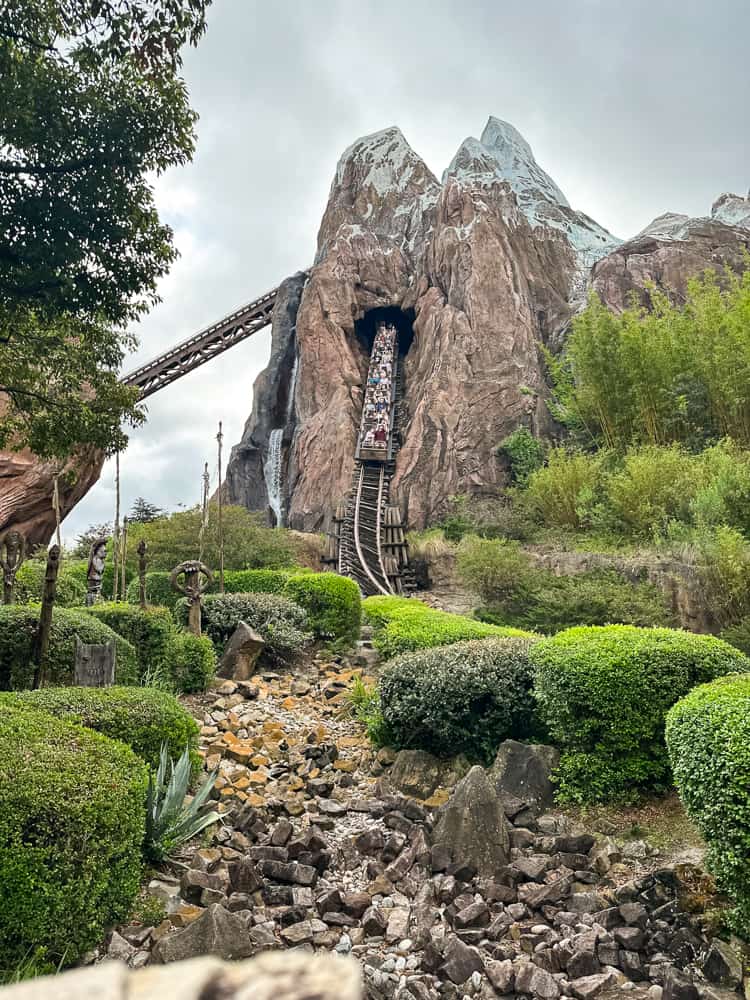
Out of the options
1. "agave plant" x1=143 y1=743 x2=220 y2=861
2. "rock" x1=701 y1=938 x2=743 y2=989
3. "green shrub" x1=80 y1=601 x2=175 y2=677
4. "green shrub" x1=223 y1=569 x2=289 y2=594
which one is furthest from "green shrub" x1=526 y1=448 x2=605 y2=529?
"rock" x1=701 y1=938 x2=743 y2=989

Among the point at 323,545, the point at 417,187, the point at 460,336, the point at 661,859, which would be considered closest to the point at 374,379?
the point at 460,336

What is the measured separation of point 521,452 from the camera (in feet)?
73.7

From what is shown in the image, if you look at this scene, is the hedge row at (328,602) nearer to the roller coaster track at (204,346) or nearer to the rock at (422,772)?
the rock at (422,772)

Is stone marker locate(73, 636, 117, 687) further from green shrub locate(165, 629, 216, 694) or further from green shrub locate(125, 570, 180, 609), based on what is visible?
green shrub locate(125, 570, 180, 609)

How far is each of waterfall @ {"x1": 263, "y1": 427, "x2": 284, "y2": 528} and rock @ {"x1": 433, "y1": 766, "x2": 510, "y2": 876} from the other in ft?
78.0

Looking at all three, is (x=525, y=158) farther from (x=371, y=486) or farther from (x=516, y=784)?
(x=516, y=784)

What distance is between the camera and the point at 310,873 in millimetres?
4117

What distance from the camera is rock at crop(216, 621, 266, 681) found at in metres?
8.80

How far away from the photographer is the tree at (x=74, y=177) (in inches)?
265

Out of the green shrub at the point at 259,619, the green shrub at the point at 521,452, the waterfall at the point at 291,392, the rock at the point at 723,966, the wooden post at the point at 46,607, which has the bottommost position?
the rock at the point at 723,966

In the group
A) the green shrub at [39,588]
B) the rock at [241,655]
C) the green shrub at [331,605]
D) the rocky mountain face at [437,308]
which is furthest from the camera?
the rocky mountain face at [437,308]

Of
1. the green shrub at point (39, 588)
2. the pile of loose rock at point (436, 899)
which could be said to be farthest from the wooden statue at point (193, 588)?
the pile of loose rock at point (436, 899)

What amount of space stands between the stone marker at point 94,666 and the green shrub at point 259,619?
3980 mm

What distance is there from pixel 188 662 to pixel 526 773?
426 centimetres
